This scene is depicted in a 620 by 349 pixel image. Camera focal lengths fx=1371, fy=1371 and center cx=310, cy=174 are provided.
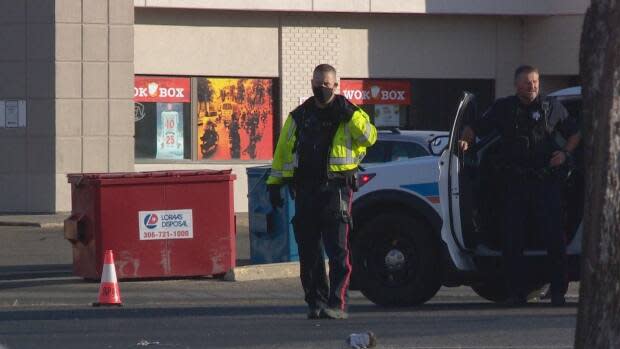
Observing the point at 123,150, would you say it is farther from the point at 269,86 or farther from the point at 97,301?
the point at 97,301

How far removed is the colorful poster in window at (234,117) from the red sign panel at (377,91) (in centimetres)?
151

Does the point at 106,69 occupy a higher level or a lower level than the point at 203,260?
higher

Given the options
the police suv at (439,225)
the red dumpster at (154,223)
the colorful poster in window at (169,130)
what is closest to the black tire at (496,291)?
the police suv at (439,225)

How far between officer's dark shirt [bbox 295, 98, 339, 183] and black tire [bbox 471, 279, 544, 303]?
80.9 inches

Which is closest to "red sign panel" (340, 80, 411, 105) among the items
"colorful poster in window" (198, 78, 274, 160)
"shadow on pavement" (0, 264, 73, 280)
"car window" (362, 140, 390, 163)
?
"colorful poster in window" (198, 78, 274, 160)

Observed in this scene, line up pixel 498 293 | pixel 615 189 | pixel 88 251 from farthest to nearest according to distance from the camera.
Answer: pixel 88 251 < pixel 498 293 < pixel 615 189

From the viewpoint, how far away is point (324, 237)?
31.8 ft

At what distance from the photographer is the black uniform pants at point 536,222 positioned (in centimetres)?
997

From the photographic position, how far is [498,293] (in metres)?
11.2

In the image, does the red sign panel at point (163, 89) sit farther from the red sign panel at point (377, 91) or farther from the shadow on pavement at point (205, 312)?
the shadow on pavement at point (205, 312)

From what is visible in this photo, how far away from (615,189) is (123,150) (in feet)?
56.9

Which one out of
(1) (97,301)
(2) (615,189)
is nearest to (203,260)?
(1) (97,301)

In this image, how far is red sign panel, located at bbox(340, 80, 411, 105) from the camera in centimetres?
2481

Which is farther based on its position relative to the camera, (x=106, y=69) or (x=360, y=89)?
(x=360, y=89)
